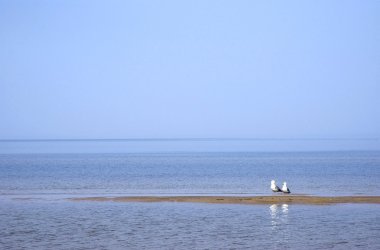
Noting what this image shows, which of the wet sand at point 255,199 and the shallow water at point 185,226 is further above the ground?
the wet sand at point 255,199

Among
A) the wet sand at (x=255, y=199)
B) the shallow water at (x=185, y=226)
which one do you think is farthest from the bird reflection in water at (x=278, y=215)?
the wet sand at (x=255, y=199)

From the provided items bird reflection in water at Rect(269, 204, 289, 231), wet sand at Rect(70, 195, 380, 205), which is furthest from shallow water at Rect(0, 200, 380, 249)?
wet sand at Rect(70, 195, 380, 205)

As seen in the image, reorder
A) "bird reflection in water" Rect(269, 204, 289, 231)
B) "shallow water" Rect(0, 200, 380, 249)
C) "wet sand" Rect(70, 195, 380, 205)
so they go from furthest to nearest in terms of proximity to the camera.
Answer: "wet sand" Rect(70, 195, 380, 205), "bird reflection in water" Rect(269, 204, 289, 231), "shallow water" Rect(0, 200, 380, 249)

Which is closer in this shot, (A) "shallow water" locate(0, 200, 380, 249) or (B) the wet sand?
(A) "shallow water" locate(0, 200, 380, 249)

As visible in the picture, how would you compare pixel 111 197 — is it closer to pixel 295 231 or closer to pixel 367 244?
pixel 295 231

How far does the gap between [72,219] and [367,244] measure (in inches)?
474

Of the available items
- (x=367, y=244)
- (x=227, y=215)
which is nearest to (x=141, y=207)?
(x=227, y=215)

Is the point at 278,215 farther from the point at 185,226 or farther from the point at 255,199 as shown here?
the point at 255,199

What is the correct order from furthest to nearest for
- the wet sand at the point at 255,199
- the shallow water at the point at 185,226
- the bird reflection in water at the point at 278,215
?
the wet sand at the point at 255,199, the bird reflection in water at the point at 278,215, the shallow water at the point at 185,226

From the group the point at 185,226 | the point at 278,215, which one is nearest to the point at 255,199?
the point at 278,215

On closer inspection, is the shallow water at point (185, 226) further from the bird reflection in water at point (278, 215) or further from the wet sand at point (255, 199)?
the wet sand at point (255, 199)

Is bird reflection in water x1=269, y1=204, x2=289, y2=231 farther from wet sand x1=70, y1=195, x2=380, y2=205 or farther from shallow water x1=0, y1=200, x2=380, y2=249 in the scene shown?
wet sand x1=70, y1=195, x2=380, y2=205

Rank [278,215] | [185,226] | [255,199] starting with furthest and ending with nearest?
[255,199], [278,215], [185,226]

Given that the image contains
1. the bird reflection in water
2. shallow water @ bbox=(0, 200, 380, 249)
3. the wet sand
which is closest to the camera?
shallow water @ bbox=(0, 200, 380, 249)
